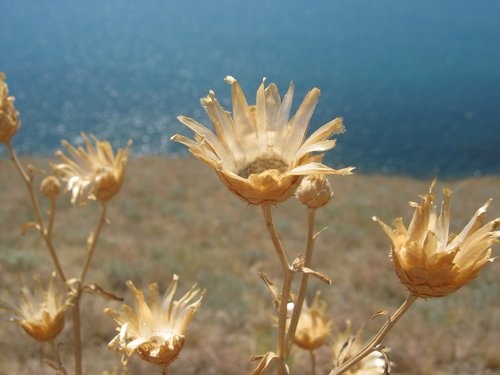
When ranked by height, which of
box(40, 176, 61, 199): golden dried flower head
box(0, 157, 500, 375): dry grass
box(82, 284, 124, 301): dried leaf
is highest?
box(40, 176, 61, 199): golden dried flower head

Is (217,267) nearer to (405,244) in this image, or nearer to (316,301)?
(316,301)

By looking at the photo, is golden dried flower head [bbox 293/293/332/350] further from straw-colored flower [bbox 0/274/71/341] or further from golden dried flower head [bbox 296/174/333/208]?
straw-colored flower [bbox 0/274/71/341]

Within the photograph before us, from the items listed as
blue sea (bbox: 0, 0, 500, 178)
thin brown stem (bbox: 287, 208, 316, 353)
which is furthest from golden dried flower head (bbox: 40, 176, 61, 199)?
blue sea (bbox: 0, 0, 500, 178)

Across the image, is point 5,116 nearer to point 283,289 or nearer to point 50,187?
point 50,187

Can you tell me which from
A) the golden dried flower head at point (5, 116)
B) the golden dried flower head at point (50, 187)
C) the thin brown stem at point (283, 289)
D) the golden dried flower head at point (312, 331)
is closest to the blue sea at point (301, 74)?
the golden dried flower head at point (312, 331)

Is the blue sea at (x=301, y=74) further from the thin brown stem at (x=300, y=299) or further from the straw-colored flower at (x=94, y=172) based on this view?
the thin brown stem at (x=300, y=299)

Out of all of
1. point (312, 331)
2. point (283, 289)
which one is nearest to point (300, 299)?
point (283, 289)

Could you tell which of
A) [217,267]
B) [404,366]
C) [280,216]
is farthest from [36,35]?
[404,366]
